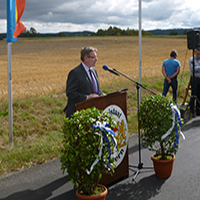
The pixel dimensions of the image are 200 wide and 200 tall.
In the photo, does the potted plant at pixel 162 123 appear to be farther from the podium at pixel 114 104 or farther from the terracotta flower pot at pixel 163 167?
the podium at pixel 114 104

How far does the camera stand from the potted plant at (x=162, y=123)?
5.07 meters

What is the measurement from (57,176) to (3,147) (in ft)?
6.62

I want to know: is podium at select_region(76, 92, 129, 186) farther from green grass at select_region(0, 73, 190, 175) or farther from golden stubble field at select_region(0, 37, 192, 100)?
Result: golden stubble field at select_region(0, 37, 192, 100)

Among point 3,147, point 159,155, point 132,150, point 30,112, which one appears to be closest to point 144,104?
point 159,155

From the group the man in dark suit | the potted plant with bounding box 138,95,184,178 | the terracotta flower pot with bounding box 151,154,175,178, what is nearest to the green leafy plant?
the potted plant with bounding box 138,95,184,178

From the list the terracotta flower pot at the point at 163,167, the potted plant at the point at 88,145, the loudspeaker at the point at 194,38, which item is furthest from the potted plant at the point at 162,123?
the loudspeaker at the point at 194,38

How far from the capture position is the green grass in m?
6.05

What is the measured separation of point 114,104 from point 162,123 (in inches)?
33.8

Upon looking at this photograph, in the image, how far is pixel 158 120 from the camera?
16.7 feet

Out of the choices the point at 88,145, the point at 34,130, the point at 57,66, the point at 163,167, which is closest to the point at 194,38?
the point at 163,167

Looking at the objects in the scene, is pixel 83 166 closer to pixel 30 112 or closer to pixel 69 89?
pixel 69 89

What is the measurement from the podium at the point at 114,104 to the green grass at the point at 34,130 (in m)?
0.59

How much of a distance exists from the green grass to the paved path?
14.3 inches

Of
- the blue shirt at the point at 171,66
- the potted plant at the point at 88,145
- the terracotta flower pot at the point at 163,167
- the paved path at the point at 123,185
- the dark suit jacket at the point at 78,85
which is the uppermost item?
the blue shirt at the point at 171,66
